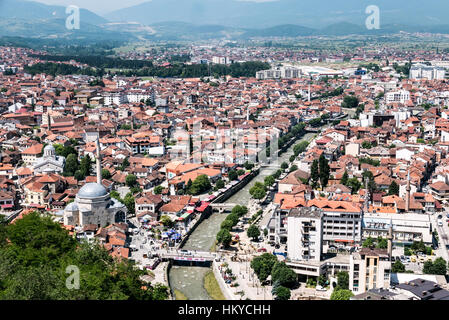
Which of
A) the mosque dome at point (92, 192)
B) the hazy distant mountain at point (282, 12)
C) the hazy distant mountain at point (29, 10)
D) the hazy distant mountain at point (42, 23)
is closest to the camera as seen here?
the mosque dome at point (92, 192)

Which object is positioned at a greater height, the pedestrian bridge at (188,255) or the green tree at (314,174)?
the green tree at (314,174)

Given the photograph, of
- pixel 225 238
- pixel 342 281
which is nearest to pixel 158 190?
pixel 225 238

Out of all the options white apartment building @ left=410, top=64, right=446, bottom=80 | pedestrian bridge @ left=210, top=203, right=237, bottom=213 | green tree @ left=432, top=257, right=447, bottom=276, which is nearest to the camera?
green tree @ left=432, top=257, right=447, bottom=276

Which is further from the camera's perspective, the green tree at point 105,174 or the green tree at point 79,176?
the green tree at point 105,174

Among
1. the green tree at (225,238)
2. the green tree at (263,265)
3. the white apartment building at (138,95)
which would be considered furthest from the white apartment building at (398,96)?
the green tree at (263,265)

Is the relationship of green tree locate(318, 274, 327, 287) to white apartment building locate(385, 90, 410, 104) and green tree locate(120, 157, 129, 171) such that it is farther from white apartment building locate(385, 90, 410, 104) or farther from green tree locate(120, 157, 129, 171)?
white apartment building locate(385, 90, 410, 104)

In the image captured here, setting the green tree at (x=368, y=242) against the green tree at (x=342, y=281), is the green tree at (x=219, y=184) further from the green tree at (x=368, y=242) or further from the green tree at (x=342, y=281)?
the green tree at (x=342, y=281)

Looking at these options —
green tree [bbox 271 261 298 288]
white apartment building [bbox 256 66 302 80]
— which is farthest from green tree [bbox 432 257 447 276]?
white apartment building [bbox 256 66 302 80]
